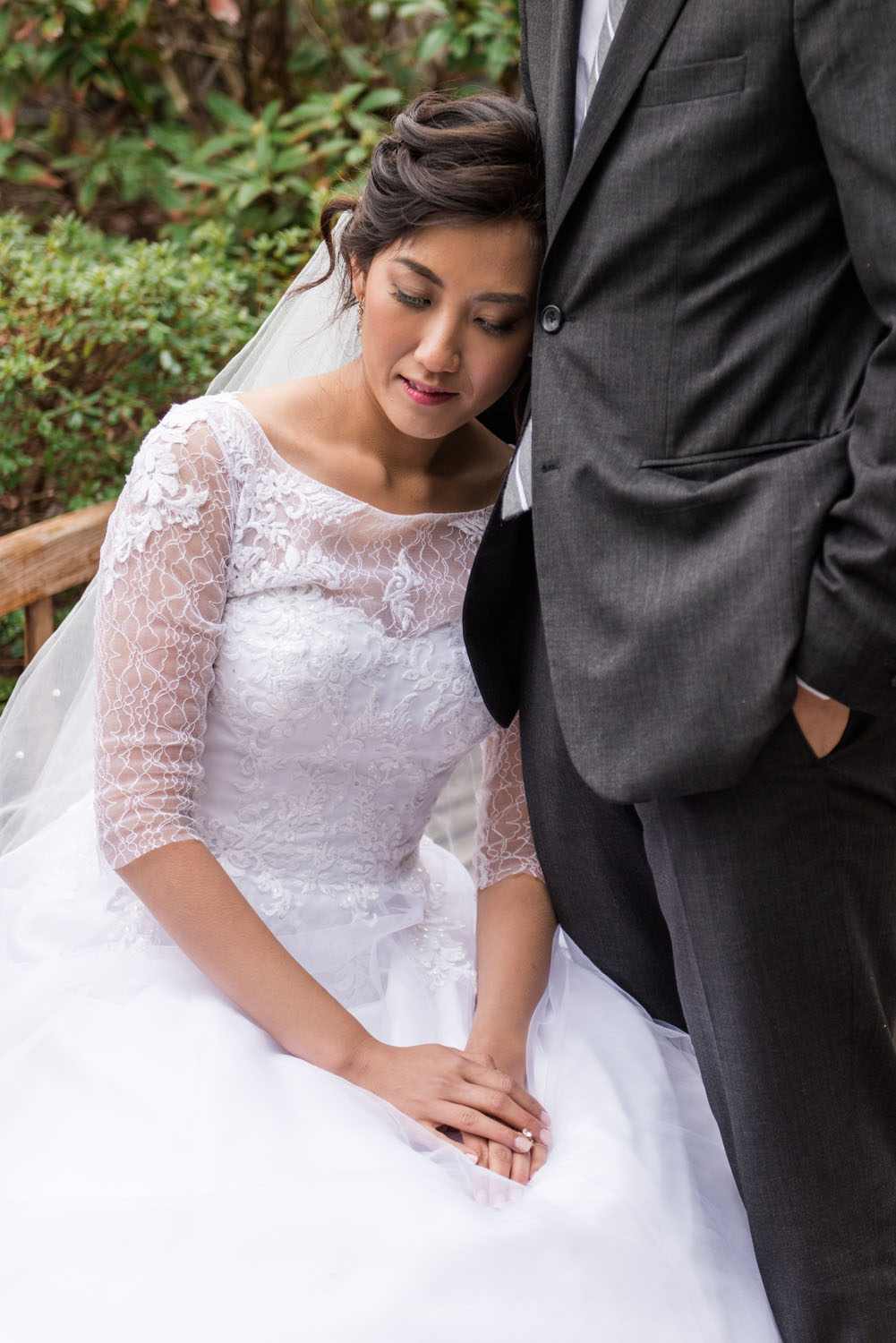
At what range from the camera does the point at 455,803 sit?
2580 millimetres

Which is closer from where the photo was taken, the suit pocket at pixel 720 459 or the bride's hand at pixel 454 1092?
the suit pocket at pixel 720 459

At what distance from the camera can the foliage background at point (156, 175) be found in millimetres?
2637

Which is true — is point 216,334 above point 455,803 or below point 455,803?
above

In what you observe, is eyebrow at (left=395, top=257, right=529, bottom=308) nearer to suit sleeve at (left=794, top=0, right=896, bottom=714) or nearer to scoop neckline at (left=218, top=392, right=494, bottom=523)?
scoop neckline at (left=218, top=392, right=494, bottom=523)

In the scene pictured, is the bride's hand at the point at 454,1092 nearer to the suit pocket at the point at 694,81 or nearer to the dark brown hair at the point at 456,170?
the dark brown hair at the point at 456,170

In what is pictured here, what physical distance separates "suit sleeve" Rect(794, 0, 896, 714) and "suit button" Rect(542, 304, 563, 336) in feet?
1.02

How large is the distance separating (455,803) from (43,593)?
854 millimetres

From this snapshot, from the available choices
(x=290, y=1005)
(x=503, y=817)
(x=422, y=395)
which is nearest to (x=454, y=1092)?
(x=290, y=1005)

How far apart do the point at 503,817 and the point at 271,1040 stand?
0.48 m

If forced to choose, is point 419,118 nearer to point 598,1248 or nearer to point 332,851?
point 332,851

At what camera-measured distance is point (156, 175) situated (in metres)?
3.74

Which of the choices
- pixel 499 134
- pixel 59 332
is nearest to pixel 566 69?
pixel 499 134

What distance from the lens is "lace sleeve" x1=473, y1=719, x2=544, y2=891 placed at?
6.22ft

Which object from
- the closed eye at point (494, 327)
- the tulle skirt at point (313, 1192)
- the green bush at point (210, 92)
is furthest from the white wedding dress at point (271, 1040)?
the green bush at point (210, 92)
